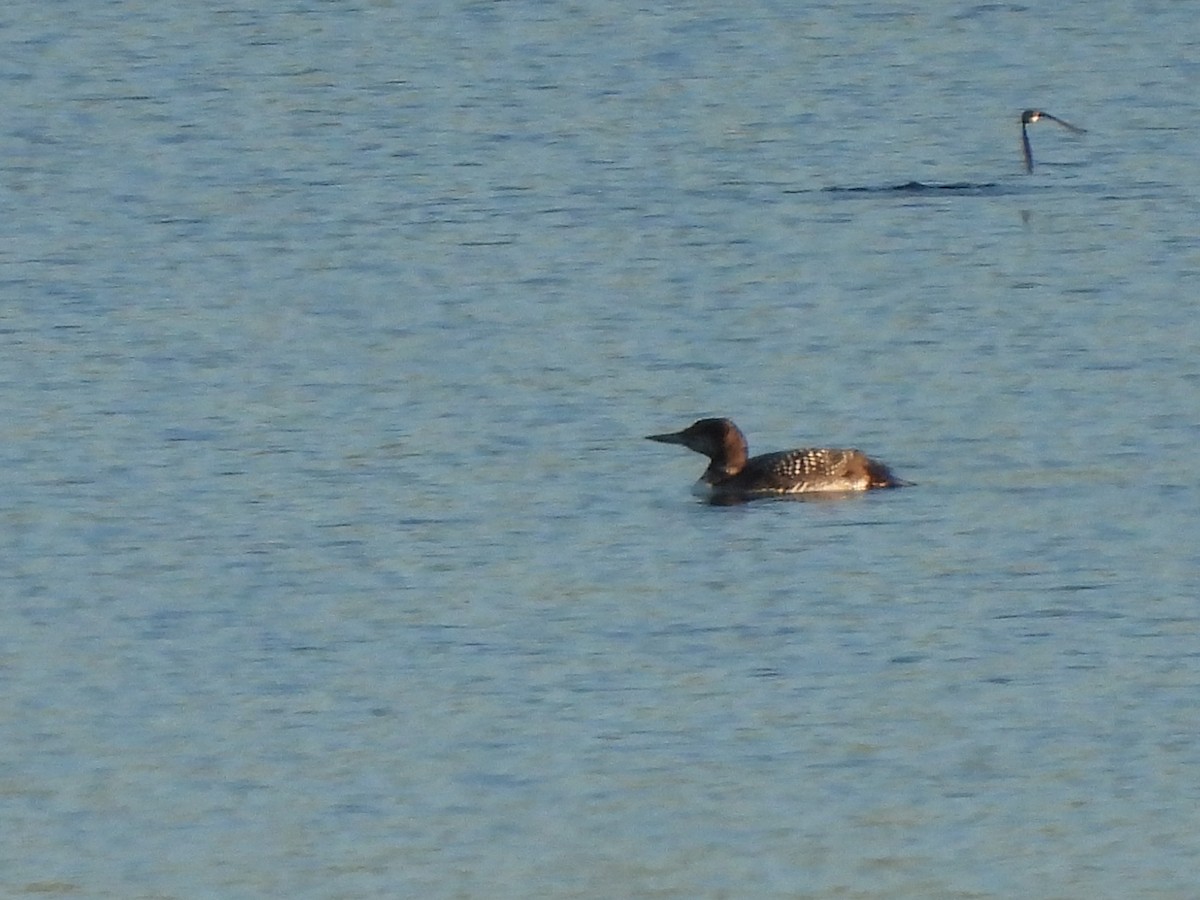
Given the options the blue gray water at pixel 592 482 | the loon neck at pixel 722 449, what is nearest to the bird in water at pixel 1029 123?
the blue gray water at pixel 592 482

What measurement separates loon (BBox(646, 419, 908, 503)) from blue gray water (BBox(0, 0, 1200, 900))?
0.38ft

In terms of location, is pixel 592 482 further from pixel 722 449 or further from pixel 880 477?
pixel 880 477

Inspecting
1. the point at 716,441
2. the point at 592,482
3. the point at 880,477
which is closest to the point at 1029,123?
the point at 716,441

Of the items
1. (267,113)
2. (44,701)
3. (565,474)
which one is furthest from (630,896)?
(267,113)

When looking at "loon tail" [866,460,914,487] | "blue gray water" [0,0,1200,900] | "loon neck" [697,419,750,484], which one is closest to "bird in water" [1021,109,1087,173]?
"blue gray water" [0,0,1200,900]

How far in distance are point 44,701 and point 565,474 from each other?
11.8 feet

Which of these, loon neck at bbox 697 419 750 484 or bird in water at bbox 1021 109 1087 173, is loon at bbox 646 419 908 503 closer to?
loon neck at bbox 697 419 750 484

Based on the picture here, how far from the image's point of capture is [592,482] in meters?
13.6

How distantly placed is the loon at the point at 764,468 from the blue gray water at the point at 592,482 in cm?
12

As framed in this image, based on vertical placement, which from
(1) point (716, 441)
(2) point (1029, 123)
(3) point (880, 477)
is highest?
(2) point (1029, 123)

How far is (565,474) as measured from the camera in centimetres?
1371

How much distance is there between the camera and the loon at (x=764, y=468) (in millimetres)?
13469

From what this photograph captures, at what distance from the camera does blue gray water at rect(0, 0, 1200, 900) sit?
9.40 metres

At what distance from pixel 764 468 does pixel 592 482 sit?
2.42ft
